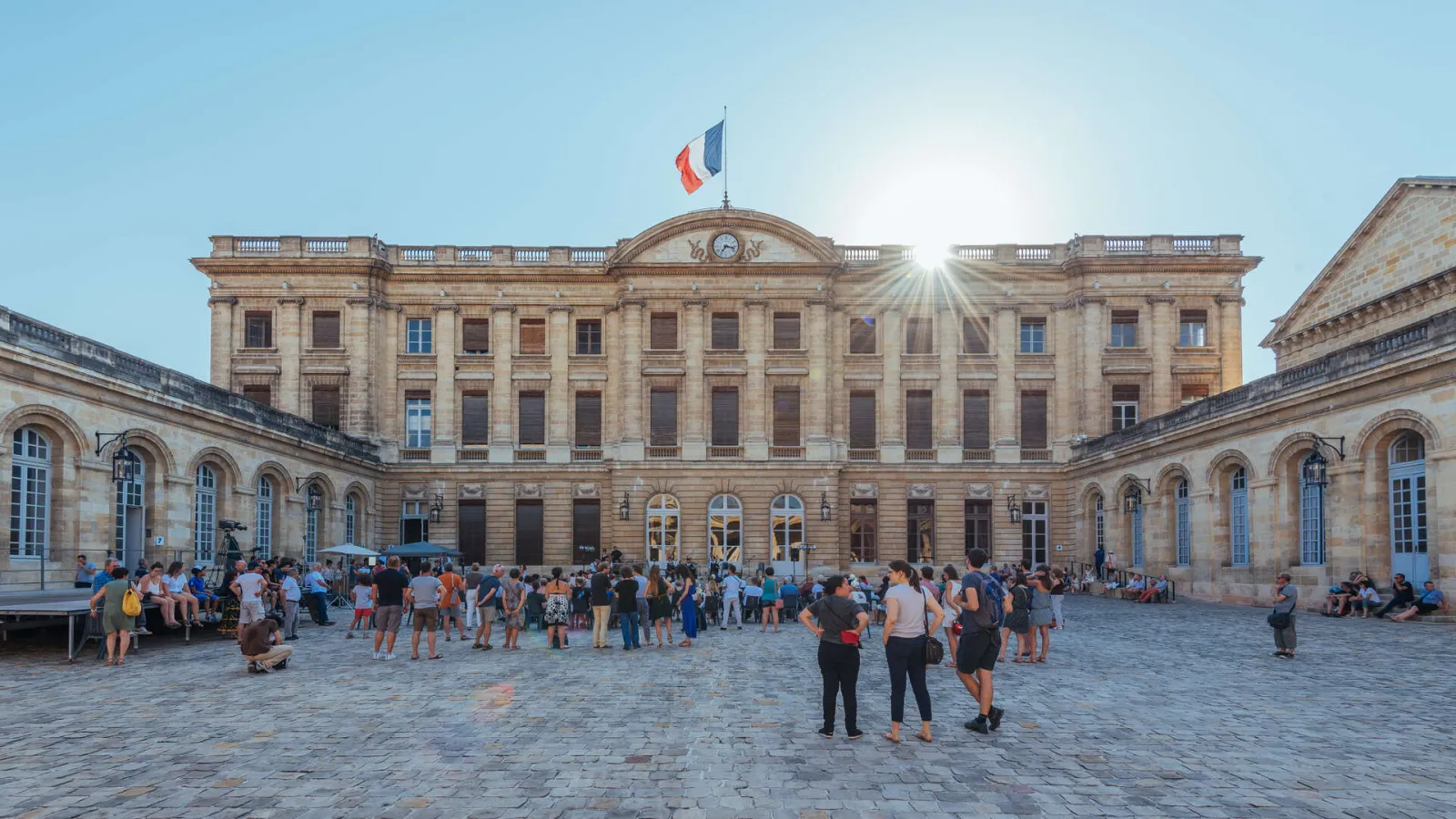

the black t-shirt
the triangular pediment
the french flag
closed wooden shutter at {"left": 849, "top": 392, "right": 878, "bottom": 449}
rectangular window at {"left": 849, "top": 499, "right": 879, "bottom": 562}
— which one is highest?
the french flag

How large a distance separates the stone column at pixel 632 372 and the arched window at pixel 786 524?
17.2ft

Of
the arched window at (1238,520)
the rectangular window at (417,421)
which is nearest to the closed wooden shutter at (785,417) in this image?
the rectangular window at (417,421)

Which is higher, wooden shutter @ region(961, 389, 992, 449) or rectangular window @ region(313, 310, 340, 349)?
rectangular window @ region(313, 310, 340, 349)

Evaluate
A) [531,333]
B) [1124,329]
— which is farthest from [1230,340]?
[531,333]

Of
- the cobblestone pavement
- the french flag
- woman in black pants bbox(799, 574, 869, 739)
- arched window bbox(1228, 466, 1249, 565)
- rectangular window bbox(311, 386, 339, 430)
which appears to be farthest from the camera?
rectangular window bbox(311, 386, 339, 430)

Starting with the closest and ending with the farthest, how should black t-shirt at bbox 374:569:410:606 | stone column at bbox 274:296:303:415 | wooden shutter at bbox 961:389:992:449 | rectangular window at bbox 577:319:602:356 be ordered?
black t-shirt at bbox 374:569:410:606
stone column at bbox 274:296:303:415
wooden shutter at bbox 961:389:992:449
rectangular window at bbox 577:319:602:356

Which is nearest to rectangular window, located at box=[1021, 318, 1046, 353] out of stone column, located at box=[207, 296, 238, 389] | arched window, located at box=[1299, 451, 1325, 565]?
arched window, located at box=[1299, 451, 1325, 565]

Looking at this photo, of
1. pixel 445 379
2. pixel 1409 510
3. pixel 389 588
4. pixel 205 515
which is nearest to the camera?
pixel 389 588

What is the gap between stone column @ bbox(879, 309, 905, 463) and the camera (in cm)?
3675

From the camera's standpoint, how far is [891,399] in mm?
36938

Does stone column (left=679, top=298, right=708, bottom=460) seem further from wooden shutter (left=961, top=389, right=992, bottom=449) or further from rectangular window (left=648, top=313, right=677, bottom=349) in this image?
wooden shutter (left=961, top=389, right=992, bottom=449)

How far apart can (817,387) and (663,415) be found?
576 cm

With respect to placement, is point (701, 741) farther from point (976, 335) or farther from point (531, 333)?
point (976, 335)

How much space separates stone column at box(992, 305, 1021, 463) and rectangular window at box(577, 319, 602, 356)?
14990 mm
